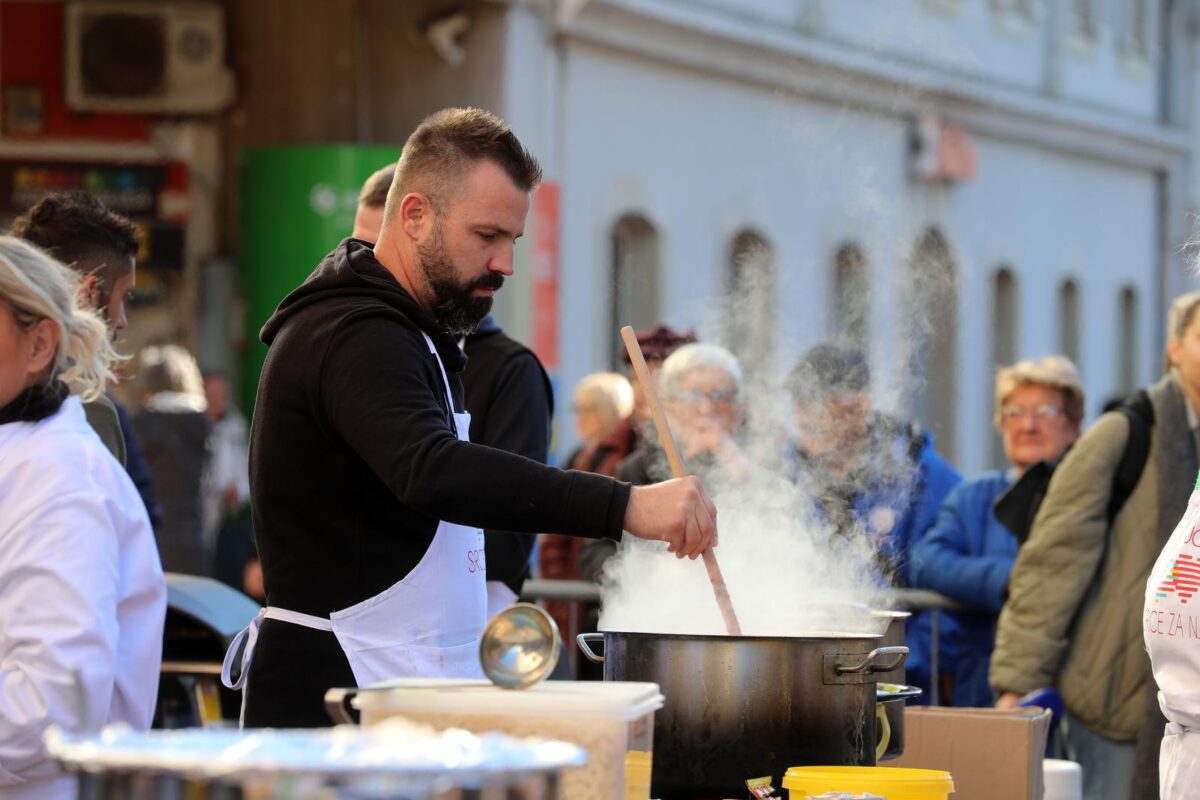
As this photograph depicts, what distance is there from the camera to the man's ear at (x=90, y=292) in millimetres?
4574

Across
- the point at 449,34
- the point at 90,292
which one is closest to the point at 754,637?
the point at 90,292

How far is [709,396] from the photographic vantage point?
22.3 feet

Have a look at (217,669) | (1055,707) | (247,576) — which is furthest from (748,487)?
(247,576)

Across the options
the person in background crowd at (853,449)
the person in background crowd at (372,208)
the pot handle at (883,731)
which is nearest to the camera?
the pot handle at (883,731)

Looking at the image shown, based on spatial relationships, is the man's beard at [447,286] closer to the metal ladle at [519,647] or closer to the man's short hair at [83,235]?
the metal ladle at [519,647]

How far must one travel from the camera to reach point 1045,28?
2364 centimetres

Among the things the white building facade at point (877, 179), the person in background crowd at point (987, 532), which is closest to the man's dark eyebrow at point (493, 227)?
the person in background crowd at point (987, 532)

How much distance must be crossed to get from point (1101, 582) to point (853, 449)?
2.79ft

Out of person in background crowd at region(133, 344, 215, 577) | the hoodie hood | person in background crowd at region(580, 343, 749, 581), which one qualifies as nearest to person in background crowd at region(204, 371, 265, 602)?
person in background crowd at region(133, 344, 215, 577)

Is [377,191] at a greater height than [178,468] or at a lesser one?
greater

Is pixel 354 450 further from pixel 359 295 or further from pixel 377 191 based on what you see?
pixel 377 191

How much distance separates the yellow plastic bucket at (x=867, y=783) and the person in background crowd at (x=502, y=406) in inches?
62.0

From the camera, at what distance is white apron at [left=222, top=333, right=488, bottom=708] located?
3426 millimetres

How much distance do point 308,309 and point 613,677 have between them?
2.58 ft
